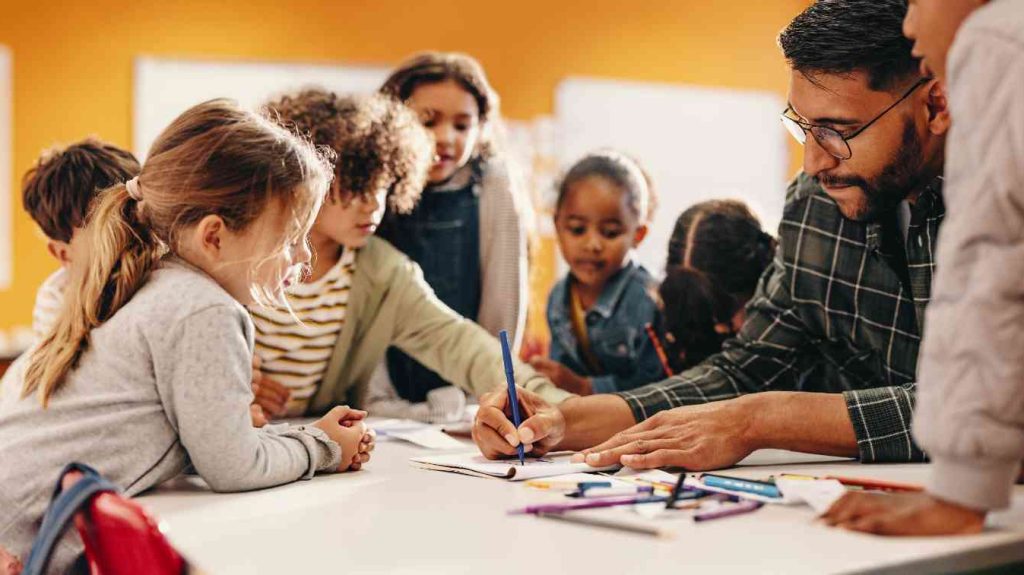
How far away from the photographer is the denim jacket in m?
2.71

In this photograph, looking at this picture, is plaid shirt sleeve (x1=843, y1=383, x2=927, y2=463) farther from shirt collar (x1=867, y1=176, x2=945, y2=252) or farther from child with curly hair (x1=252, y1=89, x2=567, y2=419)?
child with curly hair (x1=252, y1=89, x2=567, y2=419)

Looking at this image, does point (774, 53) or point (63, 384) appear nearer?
point (63, 384)

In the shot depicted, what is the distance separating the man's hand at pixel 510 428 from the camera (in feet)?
5.16

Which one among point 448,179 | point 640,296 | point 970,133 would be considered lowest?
point 640,296

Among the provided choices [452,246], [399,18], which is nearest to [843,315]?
[452,246]

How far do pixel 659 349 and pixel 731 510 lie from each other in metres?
1.33

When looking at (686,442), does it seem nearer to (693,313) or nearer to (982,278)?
(982,278)

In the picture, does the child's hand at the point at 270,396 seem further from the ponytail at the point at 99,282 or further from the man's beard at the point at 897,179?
the man's beard at the point at 897,179

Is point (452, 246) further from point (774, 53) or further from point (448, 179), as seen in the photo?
point (774, 53)

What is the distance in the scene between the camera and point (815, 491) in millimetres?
1255

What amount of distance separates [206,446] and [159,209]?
1.10 feet

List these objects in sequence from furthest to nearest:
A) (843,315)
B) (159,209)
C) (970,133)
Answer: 1. (843,315)
2. (159,209)
3. (970,133)

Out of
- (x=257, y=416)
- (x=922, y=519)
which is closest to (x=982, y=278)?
(x=922, y=519)

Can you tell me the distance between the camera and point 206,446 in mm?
1357
